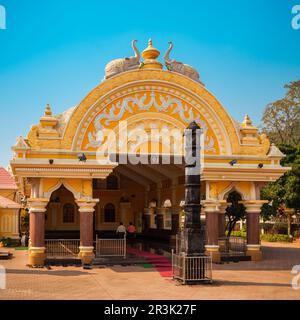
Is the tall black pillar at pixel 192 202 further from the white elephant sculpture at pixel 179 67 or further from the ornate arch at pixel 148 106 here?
the white elephant sculpture at pixel 179 67

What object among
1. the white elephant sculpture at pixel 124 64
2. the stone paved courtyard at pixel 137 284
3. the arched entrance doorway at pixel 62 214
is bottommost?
the stone paved courtyard at pixel 137 284

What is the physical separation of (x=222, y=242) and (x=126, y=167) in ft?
26.4

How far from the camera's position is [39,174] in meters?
19.5

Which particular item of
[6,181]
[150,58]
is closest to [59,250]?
[150,58]

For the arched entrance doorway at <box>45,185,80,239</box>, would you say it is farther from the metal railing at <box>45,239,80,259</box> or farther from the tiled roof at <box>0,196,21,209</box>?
the metal railing at <box>45,239,80,259</box>

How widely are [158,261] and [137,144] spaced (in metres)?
4.77

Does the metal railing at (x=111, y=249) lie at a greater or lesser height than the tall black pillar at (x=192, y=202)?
lesser

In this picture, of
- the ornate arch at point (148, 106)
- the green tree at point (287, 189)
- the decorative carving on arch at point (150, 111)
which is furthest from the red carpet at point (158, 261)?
the green tree at point (287, 189)

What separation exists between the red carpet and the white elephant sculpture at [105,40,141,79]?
7.64m

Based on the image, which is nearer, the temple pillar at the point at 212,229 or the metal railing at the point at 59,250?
the metal railing at the point at 59,250

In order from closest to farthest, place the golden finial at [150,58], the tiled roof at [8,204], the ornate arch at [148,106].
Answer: the ornate arch at [148,106]
the golden finial at [150,58]
the tiled roof at [8,204]

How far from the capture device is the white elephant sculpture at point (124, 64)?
826 inches

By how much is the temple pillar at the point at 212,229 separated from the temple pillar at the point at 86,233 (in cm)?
476

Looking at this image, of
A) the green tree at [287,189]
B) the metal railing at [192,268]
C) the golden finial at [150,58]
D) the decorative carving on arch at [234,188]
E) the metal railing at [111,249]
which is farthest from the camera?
the green tree at [287,189]
